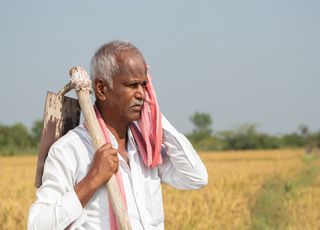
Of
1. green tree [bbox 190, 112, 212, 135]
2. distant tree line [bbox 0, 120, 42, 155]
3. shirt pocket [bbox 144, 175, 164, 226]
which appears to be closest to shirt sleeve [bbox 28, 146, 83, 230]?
shirt pocket [bbox 144, 175, 164, 226]

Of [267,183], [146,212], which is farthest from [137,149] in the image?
[267,183]

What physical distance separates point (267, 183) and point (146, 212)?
14.5 metres

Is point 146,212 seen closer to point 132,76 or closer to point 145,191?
point 145,191

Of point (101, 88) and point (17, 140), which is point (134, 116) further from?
point (17, 140)

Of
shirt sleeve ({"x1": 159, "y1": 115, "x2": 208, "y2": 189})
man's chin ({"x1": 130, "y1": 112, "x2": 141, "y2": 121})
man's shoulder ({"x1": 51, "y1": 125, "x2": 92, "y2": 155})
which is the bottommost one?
shirt sleeve ({"x1": 159, "y1": 115, "x2": 208, "y2": 189})

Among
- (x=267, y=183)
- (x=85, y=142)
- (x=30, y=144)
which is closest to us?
(x=85, y=142)

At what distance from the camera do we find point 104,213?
2738 mm

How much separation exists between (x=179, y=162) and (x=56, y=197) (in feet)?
1.98

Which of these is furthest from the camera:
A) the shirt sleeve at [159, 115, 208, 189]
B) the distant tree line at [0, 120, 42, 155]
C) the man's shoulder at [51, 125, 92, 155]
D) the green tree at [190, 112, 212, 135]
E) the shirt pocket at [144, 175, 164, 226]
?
the green tree at [190, 112, 212, 135]

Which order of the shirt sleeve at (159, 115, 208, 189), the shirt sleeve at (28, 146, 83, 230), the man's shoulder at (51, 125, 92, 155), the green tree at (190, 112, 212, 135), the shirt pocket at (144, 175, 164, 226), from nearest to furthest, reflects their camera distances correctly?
the shirt sleeve at (28, 146, 83, 230) → the man's shoulder at (51, 125, 92, 155) → the shirt pocket at (144, 175, 164, 226) → the shirt sleeve at (159, 115, 208, 189) → the green tree at (190, 112, 212, 135)

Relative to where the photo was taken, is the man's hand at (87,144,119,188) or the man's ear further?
the man's ear

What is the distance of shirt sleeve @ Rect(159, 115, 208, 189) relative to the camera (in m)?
2.96

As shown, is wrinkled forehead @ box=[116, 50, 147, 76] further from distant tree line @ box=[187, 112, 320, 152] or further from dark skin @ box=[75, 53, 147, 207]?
distant tree line @ box=[187, 112, 320, 152]

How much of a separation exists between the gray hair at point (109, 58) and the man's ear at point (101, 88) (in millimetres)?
22
